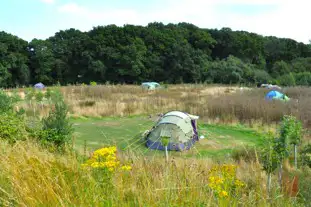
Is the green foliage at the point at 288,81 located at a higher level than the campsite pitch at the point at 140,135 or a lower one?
higher

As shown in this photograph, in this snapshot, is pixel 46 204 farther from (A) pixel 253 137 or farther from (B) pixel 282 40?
(B) pixel 282 40

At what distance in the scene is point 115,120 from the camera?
14875 mm

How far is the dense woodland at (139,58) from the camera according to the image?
3903 cm

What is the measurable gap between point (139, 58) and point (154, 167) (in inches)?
1537

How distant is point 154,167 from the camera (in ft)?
11.1

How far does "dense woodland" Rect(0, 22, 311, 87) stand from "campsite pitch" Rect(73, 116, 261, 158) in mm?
25034

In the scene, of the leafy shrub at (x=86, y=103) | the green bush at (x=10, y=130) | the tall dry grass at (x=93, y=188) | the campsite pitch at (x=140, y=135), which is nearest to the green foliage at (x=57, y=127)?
the green bush at (x=10, y=130)

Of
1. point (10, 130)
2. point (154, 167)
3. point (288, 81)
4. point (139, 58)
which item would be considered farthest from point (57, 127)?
point (139, 58)

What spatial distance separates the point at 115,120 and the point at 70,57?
31.2 metres

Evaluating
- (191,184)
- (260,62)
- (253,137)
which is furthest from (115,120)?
(260,62)

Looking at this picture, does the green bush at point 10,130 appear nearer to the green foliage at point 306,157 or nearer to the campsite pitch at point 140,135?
the campsite pitch at point 140,135

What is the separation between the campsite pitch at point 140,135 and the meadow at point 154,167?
34mm

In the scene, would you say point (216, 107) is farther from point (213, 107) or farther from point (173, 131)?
point (173, 131)

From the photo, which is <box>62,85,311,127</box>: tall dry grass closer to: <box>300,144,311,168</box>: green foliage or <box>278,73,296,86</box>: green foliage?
<box>300,144,311,168</box>: green foliage
